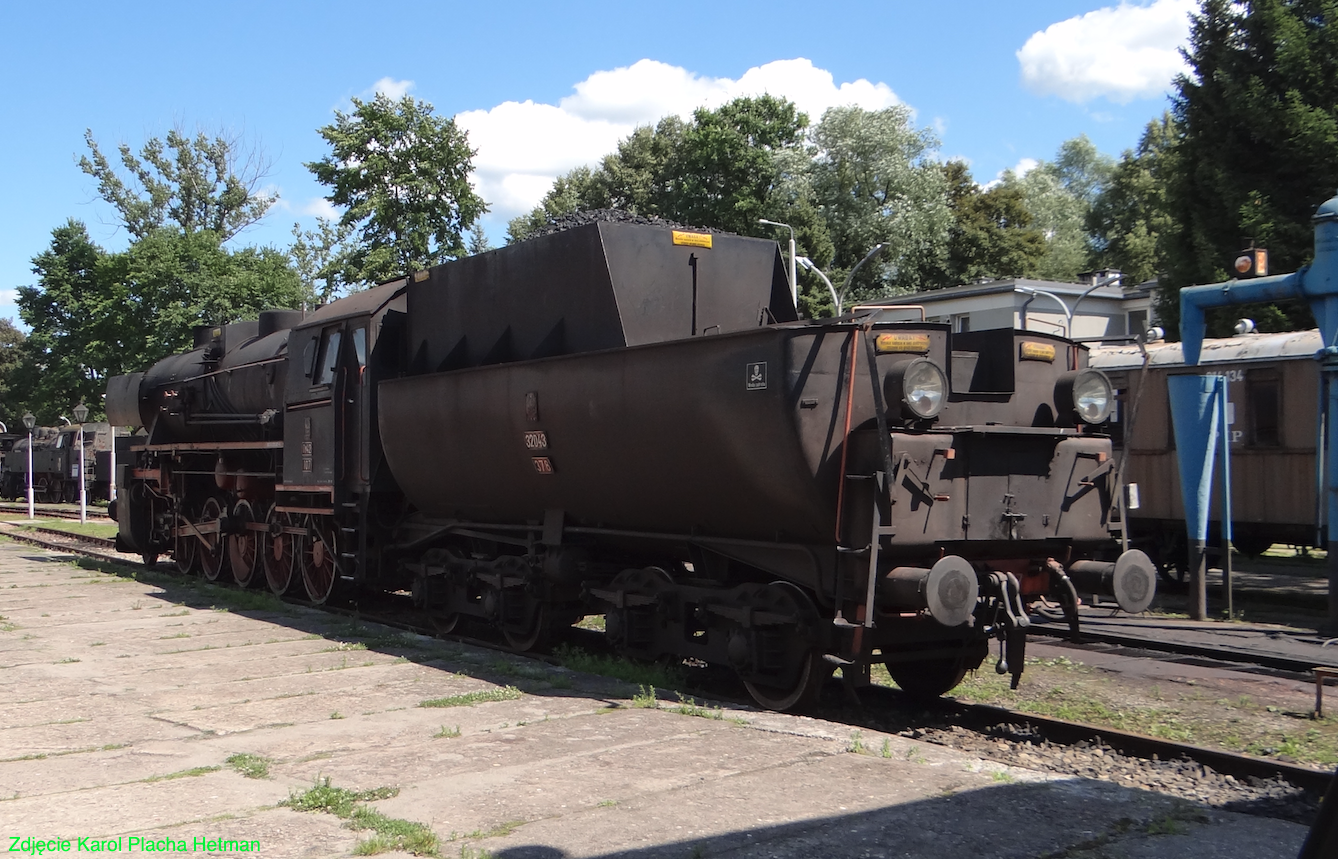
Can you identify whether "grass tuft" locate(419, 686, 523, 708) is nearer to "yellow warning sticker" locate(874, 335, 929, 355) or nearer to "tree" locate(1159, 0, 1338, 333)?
"yellow warning sticker" locate(874, 335, 929, 355)

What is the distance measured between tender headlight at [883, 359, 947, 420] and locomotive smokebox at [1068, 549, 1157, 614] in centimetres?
175

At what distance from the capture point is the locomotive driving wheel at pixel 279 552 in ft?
45.2

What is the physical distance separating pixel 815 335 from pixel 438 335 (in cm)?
536

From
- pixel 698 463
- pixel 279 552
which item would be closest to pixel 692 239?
pixel 698 463

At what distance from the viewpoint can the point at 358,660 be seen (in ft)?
31.4

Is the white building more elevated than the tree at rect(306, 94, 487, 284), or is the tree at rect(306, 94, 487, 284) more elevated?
the tree at rect(306, 94, 487, 284)

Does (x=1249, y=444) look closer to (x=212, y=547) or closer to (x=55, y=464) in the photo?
(x=212, y=547)

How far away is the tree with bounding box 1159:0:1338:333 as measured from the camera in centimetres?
1911

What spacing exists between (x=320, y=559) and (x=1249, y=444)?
39.1 feet

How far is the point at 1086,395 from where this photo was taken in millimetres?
7547

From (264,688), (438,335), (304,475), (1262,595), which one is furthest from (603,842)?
(1262,595)

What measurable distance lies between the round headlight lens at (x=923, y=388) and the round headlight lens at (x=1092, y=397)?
1267 mm

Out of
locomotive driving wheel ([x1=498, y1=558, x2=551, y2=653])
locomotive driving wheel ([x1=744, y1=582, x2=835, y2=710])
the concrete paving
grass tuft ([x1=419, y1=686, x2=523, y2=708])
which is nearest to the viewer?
the concrete paving

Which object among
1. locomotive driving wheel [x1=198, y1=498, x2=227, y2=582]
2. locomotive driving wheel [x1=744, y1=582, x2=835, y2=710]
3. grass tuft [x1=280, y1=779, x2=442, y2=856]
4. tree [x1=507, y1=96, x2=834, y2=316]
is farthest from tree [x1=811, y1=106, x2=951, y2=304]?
grass tuft [x1=280, y1=779, x2=442, y2=856]
